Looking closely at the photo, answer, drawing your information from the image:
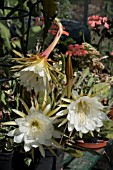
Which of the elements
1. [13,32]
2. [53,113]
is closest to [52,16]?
[53,113]

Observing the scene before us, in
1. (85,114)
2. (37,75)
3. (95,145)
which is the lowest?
(95,145)

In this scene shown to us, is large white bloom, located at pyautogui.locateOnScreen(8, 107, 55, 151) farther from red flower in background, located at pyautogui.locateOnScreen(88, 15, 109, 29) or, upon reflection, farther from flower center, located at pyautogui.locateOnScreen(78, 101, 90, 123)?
red flower in background, located at pyautogui.locateOnScreen(88, 15, 109, 29)

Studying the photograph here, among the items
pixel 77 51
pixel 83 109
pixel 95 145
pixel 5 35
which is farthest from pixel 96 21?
pixel 83 109

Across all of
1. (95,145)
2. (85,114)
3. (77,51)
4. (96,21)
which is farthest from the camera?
(96,21)

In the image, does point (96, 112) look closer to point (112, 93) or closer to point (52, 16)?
point (52, 16)

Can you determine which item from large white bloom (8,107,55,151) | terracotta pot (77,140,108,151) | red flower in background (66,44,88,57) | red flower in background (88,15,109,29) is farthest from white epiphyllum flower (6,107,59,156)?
red flower in background (88,15,109,29)

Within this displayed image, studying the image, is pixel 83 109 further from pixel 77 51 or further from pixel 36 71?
pixel 77 51

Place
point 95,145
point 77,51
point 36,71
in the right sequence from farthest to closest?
1. point 77,51
2. point 95,145
3. point 36,71
